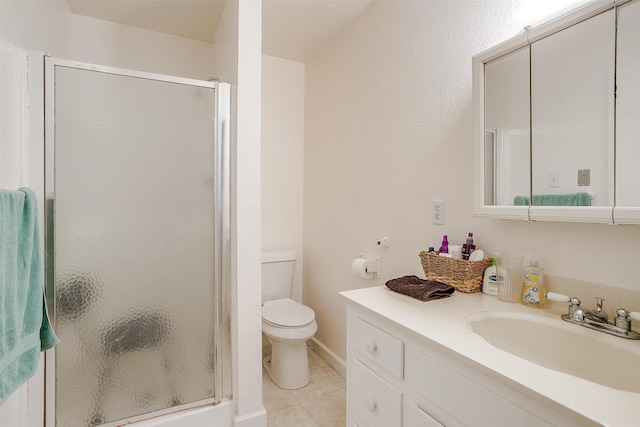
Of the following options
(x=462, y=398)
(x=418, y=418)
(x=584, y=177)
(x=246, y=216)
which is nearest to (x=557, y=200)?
(x=584, y=177)

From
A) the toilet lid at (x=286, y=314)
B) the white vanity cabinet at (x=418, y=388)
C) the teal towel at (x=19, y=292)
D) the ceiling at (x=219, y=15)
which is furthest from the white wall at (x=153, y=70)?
the white vanity cabinet at (x=418, y=388)

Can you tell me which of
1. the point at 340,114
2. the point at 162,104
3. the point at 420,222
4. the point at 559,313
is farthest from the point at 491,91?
the point at 162,104

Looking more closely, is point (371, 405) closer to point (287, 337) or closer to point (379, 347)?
point (379, 347)

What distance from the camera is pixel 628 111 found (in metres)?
0.90

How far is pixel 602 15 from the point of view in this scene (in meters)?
0.94

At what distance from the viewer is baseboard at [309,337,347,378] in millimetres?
2278

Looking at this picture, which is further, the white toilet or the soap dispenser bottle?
the white toilet

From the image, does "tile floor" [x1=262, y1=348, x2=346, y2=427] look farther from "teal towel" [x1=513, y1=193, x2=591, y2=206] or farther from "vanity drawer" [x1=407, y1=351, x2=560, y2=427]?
"teal towel" [x1=513, y1=193, x2=591, y2=206]

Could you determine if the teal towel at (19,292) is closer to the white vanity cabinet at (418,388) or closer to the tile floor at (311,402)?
the white vanity cabinet at (418,388)

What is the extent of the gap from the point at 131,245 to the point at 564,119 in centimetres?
177

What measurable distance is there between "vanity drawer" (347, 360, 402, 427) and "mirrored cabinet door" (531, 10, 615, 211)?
2.62 ft

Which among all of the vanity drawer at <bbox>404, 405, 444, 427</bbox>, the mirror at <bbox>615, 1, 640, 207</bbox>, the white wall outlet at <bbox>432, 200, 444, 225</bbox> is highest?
the mirror at <bbox>615, 1, 640, 207</bbox>

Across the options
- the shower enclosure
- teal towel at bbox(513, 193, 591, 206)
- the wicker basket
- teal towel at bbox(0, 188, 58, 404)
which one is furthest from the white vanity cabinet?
teal towel at bbox(0, 188, 58, 404)

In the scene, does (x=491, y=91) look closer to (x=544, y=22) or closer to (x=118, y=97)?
(x=544, y=22)
